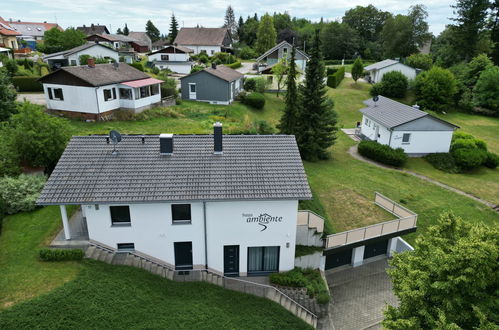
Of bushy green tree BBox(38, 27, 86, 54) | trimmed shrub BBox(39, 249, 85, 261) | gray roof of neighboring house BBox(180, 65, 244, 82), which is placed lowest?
trimmed shrub BBox(39, 249, 85, 261)

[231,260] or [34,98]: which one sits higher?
[34,98]

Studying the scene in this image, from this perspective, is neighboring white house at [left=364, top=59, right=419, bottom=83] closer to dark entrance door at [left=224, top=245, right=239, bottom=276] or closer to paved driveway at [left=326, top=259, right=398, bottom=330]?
paved driveway at [left=326, top=259, right=398, bottom=330]

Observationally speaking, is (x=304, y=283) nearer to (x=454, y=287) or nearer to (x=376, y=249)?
(x=376, y=249)

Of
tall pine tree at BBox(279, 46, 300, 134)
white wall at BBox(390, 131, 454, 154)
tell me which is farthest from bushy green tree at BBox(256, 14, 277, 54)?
white wall at BBox(390, 131, 454, 154)

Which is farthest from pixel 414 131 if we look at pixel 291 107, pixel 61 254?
pixel 61 254

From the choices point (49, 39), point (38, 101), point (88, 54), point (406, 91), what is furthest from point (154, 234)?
point (49, 39)

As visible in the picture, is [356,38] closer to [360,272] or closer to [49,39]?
[49,39]

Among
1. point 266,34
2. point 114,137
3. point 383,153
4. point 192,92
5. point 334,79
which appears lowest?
point 383,153
